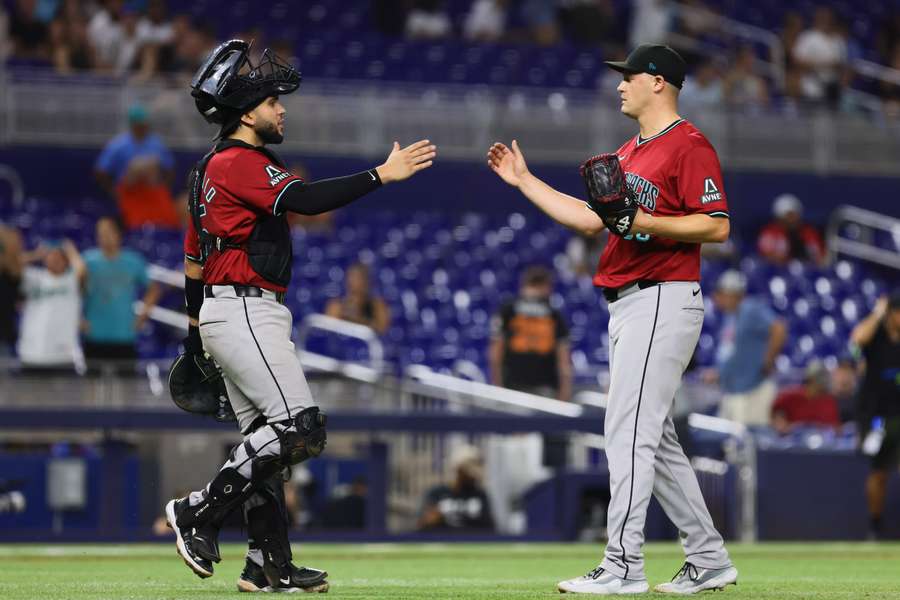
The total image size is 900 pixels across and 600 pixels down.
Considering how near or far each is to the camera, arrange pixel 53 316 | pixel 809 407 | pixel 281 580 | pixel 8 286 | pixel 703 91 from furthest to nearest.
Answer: pixel 703 91, pixel 809 407, pixel 8 286, pixel 53 316, pixel 281 580

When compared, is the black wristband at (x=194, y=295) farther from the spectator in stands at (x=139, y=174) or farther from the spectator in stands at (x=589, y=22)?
the spectator in stands at (x=589, y=22)

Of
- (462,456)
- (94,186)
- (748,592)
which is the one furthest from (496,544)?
(94,186)

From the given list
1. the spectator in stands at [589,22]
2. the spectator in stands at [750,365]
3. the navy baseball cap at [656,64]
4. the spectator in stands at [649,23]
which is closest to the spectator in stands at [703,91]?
the spectator in stands at [649,23]

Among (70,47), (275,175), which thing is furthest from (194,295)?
(70,47)

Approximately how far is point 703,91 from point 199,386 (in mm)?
14892

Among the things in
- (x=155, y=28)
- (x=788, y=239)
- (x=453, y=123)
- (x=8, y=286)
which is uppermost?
(x=155, y=28)

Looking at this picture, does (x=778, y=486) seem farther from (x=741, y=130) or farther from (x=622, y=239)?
(x=741, y=130)

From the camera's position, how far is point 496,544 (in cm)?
1238

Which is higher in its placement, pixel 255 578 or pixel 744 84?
pixel 744 84

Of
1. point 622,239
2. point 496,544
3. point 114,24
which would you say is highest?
point 114,24

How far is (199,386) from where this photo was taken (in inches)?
270

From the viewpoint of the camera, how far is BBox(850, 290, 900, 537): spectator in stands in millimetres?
12625

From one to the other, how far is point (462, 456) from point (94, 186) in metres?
7.87

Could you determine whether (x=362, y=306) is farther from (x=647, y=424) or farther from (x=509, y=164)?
(x=647, y=424)
